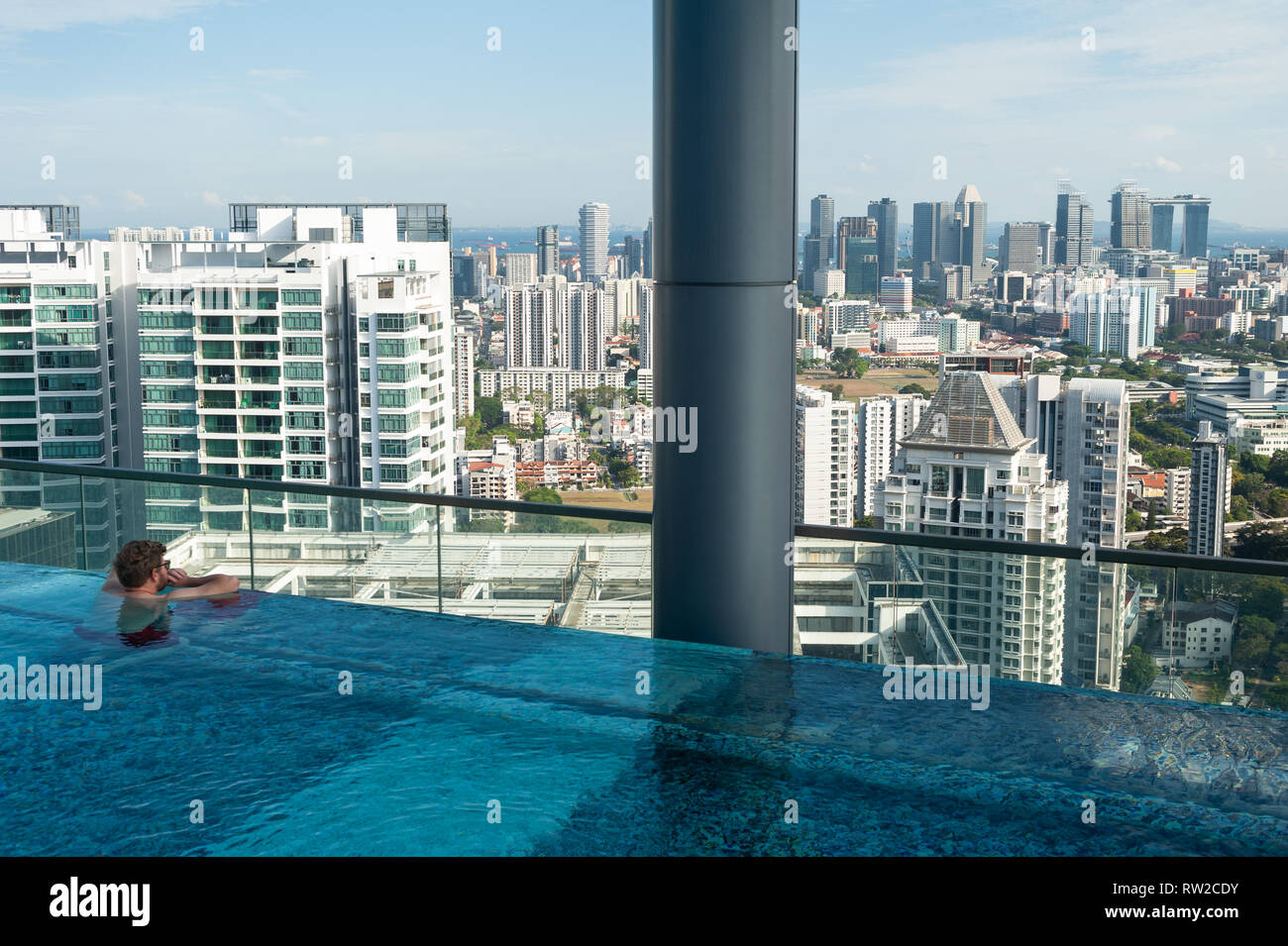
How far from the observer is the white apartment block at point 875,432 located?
2945 centimetres

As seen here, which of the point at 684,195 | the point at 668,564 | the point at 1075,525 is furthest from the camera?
the point at 1075,525

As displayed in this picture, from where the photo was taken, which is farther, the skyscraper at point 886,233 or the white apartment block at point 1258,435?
the skyscraper at point 886,233

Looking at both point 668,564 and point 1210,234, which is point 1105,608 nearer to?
point 668,564

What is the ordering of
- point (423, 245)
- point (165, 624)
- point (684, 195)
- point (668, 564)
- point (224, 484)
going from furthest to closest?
point (423, 245)
point (224, 484)
point (165, 624)
point (668, 564)
point (684, 195)

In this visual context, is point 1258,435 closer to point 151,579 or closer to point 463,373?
point 151,579

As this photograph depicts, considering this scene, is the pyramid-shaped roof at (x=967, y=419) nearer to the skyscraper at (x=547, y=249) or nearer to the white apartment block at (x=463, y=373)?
the skyscraper at (x=547, y=249)

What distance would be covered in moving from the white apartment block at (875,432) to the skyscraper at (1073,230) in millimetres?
5158

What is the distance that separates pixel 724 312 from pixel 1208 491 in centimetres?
2559

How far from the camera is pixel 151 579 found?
4.77 metres

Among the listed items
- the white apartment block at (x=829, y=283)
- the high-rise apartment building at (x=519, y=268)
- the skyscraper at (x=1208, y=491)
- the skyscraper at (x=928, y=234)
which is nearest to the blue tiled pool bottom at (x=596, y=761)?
the white apartment block at (x=829, y=283)

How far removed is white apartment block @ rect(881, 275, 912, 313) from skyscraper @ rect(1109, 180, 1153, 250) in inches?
224
